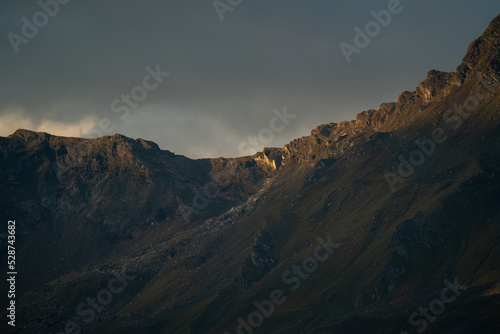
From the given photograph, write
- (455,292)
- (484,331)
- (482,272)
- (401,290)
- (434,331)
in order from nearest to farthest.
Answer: (484,331), (434,331), (455,292), (482,272), (401,290)

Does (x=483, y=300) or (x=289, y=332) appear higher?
(x=289, y=332)

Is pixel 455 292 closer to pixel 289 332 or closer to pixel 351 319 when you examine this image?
pixel 351 319

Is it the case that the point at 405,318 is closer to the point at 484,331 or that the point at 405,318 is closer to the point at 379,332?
the point at 379,332

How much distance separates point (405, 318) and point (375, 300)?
4669 centimetres

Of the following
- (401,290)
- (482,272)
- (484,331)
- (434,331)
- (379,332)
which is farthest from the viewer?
(401,290)

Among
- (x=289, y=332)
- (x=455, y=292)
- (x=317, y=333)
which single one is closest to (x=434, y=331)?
(x=455, y=292)

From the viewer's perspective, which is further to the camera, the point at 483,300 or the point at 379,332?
the point at 379,332

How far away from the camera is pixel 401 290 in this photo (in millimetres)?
191625

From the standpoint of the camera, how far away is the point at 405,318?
14925 centimetres

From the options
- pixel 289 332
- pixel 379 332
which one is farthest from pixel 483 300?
pixel 289 332

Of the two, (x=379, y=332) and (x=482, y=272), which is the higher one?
(x=379, y=332)

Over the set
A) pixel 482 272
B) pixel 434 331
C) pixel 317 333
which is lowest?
pixel 482 272

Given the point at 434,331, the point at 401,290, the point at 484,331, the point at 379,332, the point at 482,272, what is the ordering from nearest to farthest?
the point at 484,331
the point at 434,331
the point at 379,332
the point at 482,272
the point at 401,290

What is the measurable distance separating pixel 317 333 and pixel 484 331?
68623 mm
